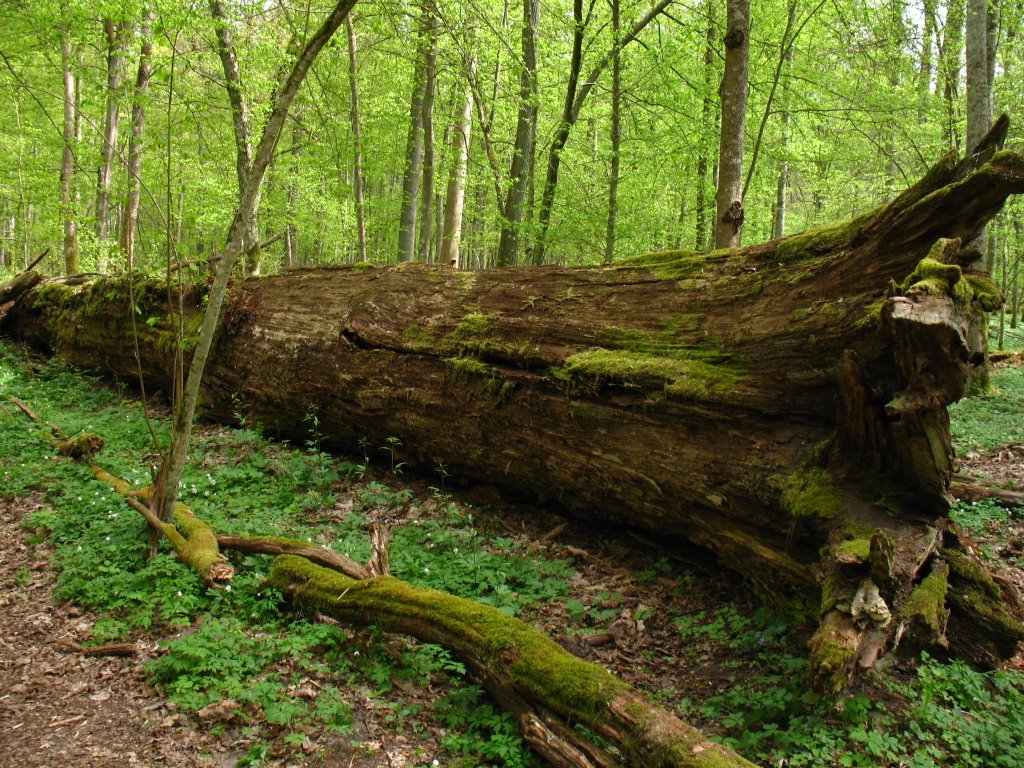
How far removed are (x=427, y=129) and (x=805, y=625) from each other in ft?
47.4

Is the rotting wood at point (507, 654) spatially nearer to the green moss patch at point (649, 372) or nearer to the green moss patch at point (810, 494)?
the green moss patch at point (810, 494)

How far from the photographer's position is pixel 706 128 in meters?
10.8

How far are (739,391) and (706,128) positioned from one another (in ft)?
27.4

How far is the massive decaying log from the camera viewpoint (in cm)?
312

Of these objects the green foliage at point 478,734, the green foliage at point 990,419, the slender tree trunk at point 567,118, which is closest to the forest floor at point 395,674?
the green foliage at point 478,734

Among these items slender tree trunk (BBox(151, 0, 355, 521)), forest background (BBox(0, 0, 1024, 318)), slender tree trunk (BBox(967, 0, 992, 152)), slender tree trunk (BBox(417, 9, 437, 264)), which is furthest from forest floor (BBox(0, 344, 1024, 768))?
slender tree trunk (BBox(417, 9, 437, 264))

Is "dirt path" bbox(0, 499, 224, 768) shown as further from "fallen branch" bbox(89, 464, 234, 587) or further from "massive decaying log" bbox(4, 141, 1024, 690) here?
"massive decaying log" bbox(4, 141, 1024, 690)

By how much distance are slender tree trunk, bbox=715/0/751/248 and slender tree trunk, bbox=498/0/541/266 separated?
3.91 meters

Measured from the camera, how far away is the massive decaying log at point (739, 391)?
3.12m

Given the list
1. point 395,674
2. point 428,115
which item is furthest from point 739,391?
point 428,115

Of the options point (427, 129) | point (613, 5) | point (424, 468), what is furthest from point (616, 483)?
point (427, 129)

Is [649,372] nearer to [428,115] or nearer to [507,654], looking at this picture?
[507,654]

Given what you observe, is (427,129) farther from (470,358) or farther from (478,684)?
(478,684)

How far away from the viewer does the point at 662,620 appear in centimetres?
414
